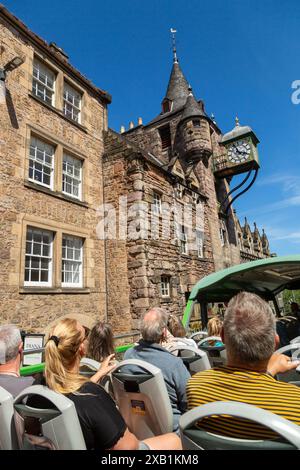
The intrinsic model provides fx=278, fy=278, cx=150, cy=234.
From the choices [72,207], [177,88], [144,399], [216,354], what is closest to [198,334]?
[216,354]

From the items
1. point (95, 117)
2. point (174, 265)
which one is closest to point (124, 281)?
point (174, 265)

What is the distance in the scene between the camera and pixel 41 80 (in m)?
10.2

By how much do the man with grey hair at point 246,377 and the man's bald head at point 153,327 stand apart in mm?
1097

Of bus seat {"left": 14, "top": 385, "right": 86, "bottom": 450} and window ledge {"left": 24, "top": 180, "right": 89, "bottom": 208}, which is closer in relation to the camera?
bus seat {"left": 14, "top": 385, "right": 86, "bottom": 450}

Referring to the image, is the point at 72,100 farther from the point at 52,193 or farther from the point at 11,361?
the point at 11,361

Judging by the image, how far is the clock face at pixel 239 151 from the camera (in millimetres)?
20391

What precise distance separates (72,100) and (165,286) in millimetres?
8688

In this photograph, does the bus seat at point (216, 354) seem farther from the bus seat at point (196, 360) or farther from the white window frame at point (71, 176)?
the white window frame at point (71, 176)

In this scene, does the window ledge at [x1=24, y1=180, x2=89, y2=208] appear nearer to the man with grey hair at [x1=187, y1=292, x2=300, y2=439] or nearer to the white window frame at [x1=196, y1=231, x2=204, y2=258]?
the man with grey hair at [x1=187, y1=292, x2=300, y2=439]

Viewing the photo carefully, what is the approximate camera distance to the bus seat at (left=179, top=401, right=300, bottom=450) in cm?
103

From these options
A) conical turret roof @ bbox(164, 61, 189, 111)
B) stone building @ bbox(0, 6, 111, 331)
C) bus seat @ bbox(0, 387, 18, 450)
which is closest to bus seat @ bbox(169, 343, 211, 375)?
bus seat @ bbox(0, 387, 18, 450)

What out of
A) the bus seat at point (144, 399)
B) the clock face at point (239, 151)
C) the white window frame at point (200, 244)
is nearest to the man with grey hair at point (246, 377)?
the bus seat at point (144, 399)

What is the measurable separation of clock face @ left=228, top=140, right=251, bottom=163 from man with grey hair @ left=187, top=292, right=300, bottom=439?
20709mm

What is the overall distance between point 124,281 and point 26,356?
250 inches
